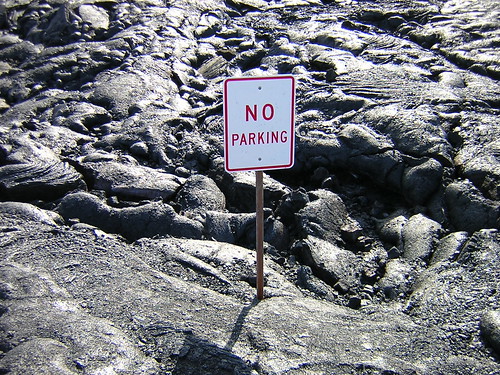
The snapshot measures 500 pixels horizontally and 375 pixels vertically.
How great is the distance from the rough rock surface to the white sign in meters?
0.84

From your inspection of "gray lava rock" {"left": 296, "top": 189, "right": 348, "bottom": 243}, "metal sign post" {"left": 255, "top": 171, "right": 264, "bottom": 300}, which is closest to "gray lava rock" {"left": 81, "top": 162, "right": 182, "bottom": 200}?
"gray lava rock" {"left": 296, "top": 189, "right": 348, "bottom": 243}

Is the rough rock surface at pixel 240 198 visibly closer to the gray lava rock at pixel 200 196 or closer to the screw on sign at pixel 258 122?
the gray lava rock at pixel 200 196

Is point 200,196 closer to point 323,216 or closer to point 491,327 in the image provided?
point 323,216

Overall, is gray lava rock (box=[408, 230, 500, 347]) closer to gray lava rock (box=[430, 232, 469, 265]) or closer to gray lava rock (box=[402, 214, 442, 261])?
gray lava rock (box=[430, 232, 469, 265])

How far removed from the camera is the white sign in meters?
2.77

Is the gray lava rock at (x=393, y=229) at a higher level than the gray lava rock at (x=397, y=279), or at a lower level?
higher

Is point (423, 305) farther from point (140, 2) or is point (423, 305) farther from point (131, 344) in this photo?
point (140, 2)

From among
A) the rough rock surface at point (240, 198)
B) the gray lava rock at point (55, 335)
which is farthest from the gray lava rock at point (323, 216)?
the gray lava rock at point (55, 335)

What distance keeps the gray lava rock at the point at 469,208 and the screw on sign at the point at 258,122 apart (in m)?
1.69

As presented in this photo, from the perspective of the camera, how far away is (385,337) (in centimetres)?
282

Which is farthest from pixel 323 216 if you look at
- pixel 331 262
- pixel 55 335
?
pixel 55 335

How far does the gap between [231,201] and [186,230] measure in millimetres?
691

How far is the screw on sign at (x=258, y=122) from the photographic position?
2.77 m

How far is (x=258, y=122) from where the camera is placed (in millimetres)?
2840
